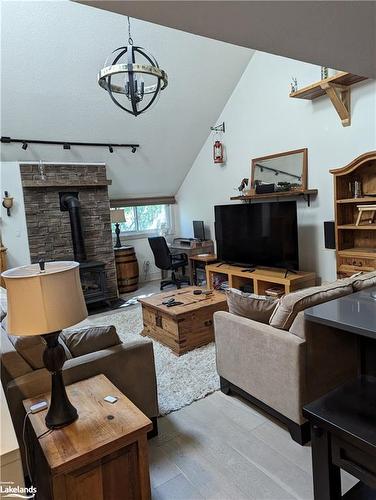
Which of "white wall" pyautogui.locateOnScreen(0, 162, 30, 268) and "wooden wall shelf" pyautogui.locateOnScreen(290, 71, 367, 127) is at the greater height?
"wooden wall shelf" pyautogui.locateOnScreen(290, 71, 367, 127)

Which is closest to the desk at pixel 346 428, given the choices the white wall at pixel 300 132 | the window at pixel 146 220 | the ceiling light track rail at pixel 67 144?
the white wall at pixel 300 132

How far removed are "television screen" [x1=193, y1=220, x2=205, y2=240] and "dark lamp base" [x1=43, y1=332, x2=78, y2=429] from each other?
4816mm

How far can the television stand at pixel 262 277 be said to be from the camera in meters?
4.07

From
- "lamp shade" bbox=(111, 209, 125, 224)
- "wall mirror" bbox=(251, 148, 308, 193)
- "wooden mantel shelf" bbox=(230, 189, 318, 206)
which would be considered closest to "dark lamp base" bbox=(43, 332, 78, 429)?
"wooden mantel shelf" bbox=(230, 189, 318, 206)

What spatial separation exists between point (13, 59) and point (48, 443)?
3.86 metres

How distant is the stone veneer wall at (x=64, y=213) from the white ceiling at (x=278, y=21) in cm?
391

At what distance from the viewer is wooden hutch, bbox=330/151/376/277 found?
11.6 ft

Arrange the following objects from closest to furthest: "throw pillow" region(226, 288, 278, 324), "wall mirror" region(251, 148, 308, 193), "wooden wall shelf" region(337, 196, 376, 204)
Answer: "throw pillow" region(226, 288, 278, 324), "wooden wall shelf" region(337, 196, 376, 204), "wall mirror" region(251, 148, 308, 193)

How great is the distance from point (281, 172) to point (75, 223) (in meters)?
2.99

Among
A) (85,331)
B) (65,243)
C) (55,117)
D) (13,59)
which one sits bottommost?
(85,331)

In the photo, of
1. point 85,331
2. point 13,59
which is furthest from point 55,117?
point 85,331

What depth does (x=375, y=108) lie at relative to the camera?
139 inches

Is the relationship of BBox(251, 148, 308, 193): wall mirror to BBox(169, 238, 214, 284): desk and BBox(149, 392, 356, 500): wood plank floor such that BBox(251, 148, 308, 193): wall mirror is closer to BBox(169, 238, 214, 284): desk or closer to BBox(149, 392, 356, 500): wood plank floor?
BBox(169, 238, 214, 284): desk

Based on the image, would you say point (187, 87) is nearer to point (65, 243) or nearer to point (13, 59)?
point (13, 59)
